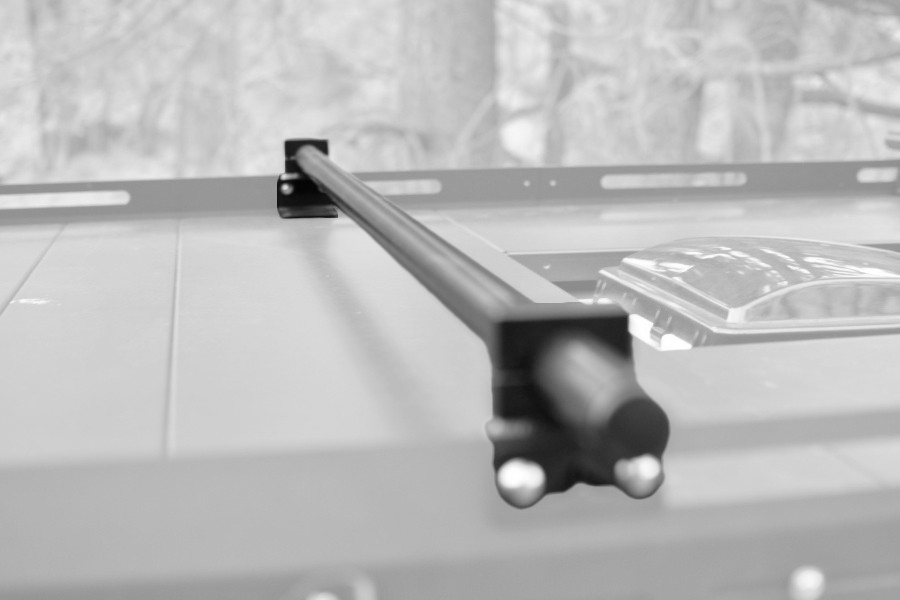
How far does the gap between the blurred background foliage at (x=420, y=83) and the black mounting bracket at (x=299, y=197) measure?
3520 mm

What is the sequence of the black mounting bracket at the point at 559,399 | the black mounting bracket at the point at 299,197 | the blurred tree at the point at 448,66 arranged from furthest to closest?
1. the blurred tree at the point at 448,66
2. the black mounting bracket at the point at 299,197
3. the black mounting bracket at the point at 559,399

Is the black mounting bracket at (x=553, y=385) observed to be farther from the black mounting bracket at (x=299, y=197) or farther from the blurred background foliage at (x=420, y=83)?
the blurred background foliage at (x=420, y=83)

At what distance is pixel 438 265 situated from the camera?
19.7 inches

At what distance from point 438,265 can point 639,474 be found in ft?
0.56

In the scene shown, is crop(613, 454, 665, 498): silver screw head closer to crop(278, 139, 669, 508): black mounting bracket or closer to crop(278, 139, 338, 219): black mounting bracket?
crop(278, 139, 669, 508): black mounting bracket

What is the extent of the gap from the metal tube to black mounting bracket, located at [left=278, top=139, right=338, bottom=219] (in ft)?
1.06

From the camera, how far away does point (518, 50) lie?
16.4 feet

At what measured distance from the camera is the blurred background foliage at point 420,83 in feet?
15.3

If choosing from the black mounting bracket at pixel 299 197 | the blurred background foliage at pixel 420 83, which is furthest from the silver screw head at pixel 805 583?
the blurred background foliage at pixel 420 83

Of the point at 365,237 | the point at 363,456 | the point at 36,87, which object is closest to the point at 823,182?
the point at 365,237

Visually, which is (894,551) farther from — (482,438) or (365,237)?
(365,237)

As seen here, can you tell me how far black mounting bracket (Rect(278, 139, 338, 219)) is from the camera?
115cm

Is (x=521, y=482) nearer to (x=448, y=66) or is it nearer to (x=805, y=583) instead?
(x=805, y=583)

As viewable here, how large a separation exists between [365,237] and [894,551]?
0.67 meters
